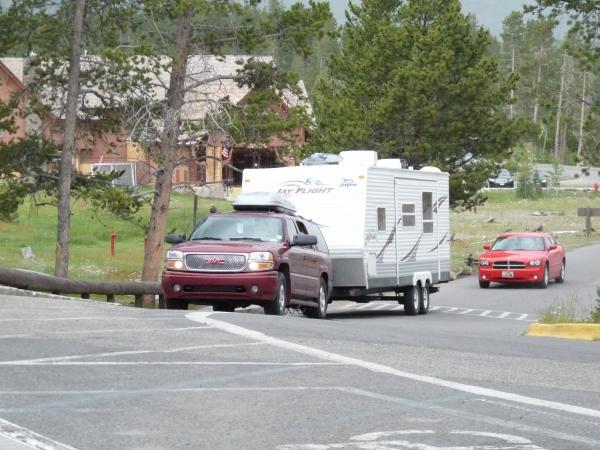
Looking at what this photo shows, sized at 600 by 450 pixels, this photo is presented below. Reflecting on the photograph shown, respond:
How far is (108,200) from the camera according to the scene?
1225 inches

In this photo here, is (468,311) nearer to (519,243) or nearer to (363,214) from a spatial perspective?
(363,214)

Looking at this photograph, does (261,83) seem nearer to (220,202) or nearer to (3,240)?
(3,240)

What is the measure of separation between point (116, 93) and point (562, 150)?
11532 cm

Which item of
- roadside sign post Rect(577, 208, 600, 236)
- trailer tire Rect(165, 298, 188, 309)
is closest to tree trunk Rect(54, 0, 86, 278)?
trailer tire Rect(165, 298, 188, 309)

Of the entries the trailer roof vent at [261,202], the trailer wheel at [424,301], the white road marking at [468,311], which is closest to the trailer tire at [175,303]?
the trailer roof vent at [261,202]

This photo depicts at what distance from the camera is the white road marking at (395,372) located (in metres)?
10.5

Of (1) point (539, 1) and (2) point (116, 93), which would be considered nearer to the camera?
(1) point (539, 1)

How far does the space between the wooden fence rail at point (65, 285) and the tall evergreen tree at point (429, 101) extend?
2407 centimetres

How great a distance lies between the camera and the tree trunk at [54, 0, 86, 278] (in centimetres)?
3145

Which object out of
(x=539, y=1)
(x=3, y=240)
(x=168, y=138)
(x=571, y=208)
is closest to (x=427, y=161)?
(x=3, y=240)

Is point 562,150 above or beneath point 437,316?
above

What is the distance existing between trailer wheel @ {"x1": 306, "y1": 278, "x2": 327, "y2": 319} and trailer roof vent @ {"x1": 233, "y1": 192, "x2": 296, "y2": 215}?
147 centimetres

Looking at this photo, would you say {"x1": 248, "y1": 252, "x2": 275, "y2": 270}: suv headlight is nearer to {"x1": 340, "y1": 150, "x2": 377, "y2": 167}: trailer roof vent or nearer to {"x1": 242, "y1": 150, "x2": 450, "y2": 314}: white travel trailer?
{"x1": 242, "y1": 150, "x2": 450, "y2": 314}: white travel trailer

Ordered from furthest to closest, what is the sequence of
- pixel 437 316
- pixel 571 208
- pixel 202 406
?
1. pixel 571 208
2. pixel 437 316
3. pixel 202 406
